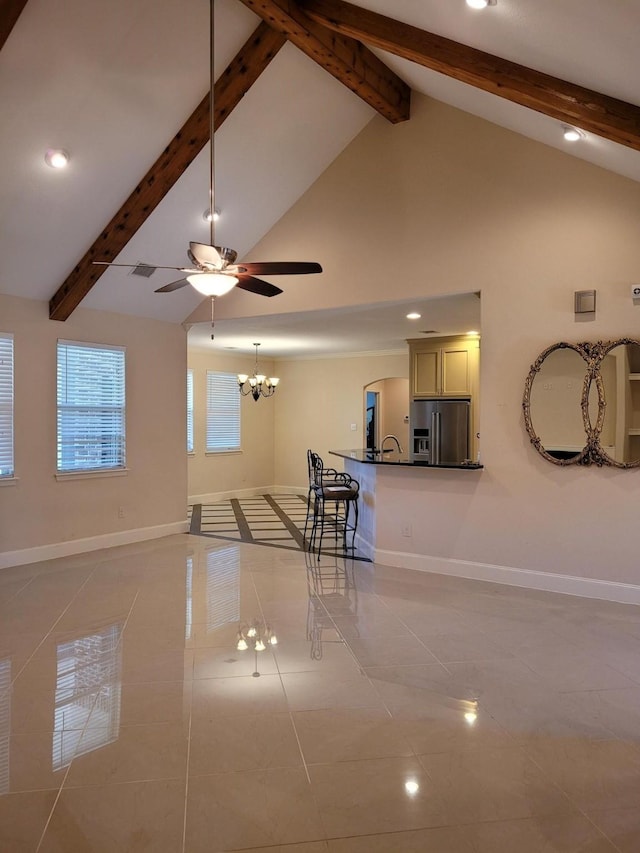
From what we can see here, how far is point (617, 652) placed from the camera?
3.36 m

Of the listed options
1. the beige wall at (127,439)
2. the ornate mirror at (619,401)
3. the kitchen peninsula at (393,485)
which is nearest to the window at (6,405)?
the beige wall at (127,439)

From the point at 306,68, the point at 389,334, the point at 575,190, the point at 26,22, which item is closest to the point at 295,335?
the point at 389,334

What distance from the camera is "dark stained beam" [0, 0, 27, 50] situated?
3.22 metres

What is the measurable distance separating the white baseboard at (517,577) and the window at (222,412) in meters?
5.02

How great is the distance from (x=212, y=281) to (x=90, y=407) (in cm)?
312

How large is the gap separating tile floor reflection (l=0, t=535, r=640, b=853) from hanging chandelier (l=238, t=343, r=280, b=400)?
5.27m

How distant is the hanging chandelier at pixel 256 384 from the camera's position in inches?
369

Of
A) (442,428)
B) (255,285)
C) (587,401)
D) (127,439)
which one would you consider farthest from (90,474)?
(587,401)

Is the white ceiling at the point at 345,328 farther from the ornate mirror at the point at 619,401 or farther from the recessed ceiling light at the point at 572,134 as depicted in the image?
the recessed ceiling light at the point at 572,134

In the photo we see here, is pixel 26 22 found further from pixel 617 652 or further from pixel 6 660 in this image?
pixel 617 652

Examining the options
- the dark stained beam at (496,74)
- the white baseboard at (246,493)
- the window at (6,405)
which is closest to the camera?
the dark stained beam at (496,74)

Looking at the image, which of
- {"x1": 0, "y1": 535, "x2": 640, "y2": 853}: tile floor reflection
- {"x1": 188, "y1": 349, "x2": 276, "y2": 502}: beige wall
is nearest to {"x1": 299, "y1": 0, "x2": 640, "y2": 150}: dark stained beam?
{"x1": 0, "y1": 535, "x2": 640, "y2": 853}: tile floor reflection

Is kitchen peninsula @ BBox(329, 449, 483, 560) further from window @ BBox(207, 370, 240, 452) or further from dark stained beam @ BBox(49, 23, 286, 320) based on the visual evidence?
window @ BBox(207, 370, 240, 452)

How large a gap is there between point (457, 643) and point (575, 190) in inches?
135
